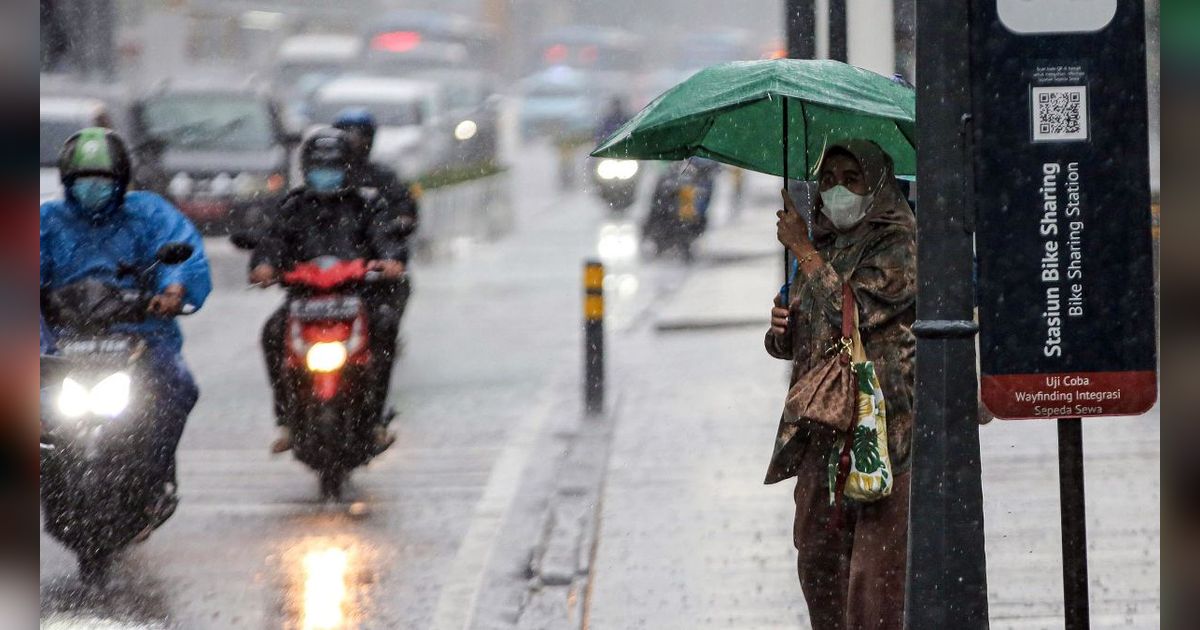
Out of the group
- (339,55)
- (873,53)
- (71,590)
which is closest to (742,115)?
(71,590)

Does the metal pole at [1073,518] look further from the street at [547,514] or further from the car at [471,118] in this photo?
the car at [471,118]

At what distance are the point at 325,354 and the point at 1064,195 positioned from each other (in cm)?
525

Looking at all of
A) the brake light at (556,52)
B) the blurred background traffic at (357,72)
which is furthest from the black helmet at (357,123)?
the brake light at (556,52)

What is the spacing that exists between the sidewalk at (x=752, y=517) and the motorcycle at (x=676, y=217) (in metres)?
9.16

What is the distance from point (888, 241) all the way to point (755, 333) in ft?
30.7

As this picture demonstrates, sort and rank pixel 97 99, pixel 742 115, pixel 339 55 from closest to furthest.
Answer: pixel 742 115, pixel 97 99, pixel 339 55

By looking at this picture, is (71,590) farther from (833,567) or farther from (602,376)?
(602,376)

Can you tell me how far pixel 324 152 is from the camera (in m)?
9.24

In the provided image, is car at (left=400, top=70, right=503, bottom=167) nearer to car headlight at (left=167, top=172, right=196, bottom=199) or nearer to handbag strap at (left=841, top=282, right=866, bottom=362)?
car headlight at (left=167, top=172, right=196, bottom=199)

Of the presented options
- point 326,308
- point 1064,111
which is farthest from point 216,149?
point 1064,111

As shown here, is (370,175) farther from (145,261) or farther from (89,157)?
(89,157)

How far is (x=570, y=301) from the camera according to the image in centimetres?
1822

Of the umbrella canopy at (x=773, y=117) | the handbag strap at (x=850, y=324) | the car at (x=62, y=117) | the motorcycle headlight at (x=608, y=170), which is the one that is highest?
the car at (x=62, y=117)

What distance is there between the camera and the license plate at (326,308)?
8773 mm
